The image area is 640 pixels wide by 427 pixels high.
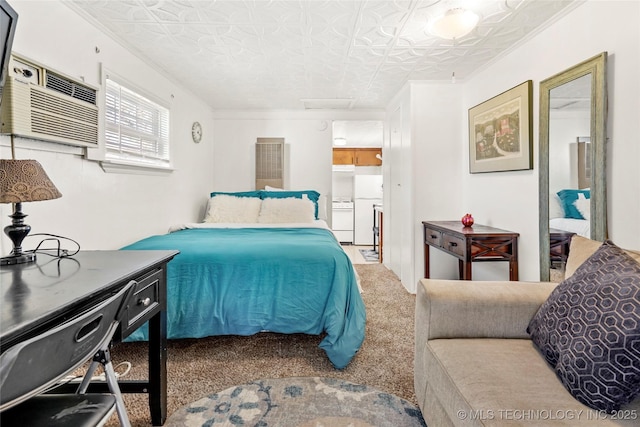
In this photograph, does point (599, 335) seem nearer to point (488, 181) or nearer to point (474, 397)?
point (474, 397)

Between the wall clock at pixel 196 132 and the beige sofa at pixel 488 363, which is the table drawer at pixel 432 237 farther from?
the wall clock at pixel 196 132

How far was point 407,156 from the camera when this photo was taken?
3.44m

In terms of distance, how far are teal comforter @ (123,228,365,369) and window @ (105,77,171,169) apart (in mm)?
1170

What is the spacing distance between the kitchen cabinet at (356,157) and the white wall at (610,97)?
13.5 feet

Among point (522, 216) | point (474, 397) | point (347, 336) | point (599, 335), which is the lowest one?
point (347, 336)

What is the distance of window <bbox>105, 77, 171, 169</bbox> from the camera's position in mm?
2406

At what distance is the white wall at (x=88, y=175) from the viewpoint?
5.63 feet

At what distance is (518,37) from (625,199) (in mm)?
1506

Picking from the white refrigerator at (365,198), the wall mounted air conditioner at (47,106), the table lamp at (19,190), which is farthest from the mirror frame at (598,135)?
the white refrigerator at (365,198)

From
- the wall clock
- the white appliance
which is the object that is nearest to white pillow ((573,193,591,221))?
the wall clock

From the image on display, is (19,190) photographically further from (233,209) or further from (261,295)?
(233,209)

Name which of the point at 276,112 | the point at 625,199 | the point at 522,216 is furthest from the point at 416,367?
the point at 276,112

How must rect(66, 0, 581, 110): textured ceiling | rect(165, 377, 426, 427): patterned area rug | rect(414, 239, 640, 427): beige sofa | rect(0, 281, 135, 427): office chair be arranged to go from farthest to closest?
1. rect(66, 0, 581, 110): textured ceiling
2. rect(165, 377, 426, 427): patterned area rug
3. rect(414, 239, 640, 427): beige sofa
4. rect(0, 281, 135, 427): office chair

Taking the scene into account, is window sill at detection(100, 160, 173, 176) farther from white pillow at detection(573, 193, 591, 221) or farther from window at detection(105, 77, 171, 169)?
white pillow at detection(573, 193, 591, 221)
